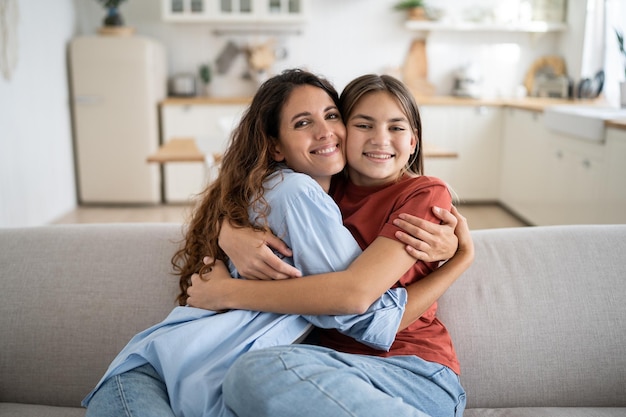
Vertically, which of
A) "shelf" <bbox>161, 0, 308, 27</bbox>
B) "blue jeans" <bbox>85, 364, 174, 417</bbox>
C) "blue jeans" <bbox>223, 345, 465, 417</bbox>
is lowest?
"blue jeans" <bbox>85, 364, 174, 417</bbox>

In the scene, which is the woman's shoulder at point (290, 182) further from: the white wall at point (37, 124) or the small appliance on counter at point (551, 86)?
the small appliance on counter at point (551, 86)

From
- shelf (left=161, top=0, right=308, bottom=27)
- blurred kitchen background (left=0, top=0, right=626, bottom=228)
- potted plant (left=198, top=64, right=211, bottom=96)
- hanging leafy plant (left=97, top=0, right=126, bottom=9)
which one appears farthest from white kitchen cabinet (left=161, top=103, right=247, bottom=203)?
hanging leafy plant (left=97, top=0, right=126, bottom=9)

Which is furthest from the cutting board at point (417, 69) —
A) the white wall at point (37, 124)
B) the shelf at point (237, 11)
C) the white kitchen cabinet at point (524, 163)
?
the white wall at point (37, 124)

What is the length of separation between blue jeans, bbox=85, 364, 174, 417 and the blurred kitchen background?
290 cm

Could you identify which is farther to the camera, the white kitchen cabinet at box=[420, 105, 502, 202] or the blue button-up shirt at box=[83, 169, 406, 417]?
the white kitchen cabinet at box=[420, 105, 502, 202]

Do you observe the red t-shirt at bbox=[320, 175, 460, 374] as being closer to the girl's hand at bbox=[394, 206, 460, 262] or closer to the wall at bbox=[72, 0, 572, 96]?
the girl's hand at bbox=[394, 206, 460, 262]

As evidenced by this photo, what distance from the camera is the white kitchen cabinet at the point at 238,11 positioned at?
17.3 ft

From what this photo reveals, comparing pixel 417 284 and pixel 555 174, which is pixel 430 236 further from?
pixel 555 174

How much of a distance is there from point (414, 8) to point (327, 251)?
473cm

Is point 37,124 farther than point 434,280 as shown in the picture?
Yes

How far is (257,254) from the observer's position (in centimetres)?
122

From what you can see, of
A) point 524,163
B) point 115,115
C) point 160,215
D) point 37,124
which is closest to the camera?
point 37,124

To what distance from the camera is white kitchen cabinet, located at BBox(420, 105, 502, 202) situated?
518 cm

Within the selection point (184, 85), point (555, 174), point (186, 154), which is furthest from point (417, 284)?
point (184, 85)
